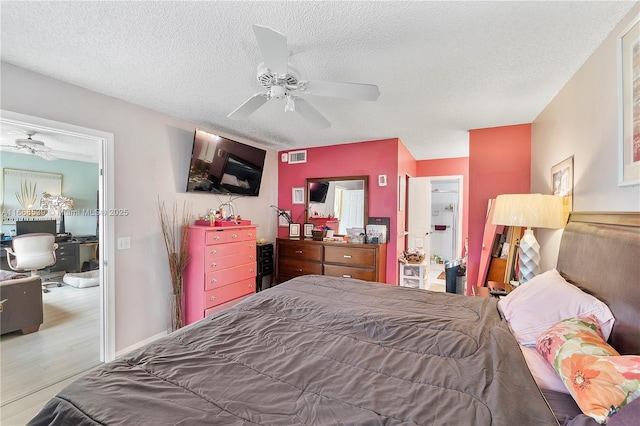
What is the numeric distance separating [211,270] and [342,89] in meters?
2.49

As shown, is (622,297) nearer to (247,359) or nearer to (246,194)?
(247,359)

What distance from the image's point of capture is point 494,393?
3.04 ft

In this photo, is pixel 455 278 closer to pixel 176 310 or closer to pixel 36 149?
pixel 176 310

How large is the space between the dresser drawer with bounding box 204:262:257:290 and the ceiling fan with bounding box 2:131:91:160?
2.78 meters

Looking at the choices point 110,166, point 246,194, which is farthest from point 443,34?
point 246,194

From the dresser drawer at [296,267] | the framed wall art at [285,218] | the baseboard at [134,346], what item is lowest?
the baseboard at [134,346]

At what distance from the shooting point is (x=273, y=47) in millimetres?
1380

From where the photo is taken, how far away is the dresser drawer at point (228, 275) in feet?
10.2

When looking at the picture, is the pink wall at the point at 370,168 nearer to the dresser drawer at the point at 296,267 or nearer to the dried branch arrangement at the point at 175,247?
the dresser drawer at the point at 296,267

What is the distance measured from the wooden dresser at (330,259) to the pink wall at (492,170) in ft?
3.89

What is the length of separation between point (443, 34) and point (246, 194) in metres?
3.27

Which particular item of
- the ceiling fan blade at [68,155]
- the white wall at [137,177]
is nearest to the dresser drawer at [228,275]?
the white wall at [137,177]

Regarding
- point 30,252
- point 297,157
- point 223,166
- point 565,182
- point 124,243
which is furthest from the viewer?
point 297,157

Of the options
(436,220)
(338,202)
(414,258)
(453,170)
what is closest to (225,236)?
(338,202)
